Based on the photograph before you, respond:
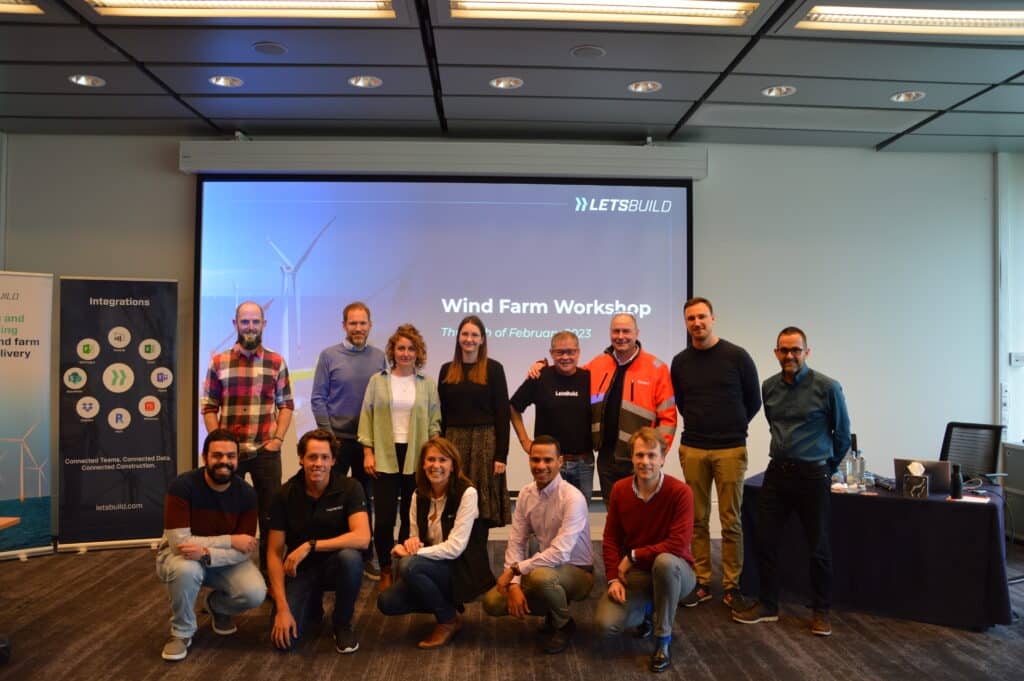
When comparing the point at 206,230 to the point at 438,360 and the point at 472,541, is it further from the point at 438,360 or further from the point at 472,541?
the point at 472,541

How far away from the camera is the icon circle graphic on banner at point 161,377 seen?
207 inches

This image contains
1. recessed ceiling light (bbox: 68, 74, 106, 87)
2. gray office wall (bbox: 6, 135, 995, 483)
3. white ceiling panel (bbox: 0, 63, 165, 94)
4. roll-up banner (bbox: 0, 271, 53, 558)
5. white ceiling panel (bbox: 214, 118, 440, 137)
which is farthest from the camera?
gray office wall (bbox: 6, 135, 995, 483)

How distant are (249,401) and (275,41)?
1842mm

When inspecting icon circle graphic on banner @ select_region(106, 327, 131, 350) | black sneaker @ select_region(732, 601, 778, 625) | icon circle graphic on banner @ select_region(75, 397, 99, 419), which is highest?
icon circle graphic on banner @ select_region(106, 327, 131, 350)

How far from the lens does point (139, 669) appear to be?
315 centimetres

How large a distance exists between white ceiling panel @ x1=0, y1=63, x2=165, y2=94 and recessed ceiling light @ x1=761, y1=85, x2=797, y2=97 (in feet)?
12.0

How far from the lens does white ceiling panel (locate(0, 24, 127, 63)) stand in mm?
3961

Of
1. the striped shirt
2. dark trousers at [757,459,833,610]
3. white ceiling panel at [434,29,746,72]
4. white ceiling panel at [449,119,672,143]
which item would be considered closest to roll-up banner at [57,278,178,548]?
the striped shirt

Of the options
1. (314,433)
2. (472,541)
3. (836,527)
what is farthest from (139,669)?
(836,527)

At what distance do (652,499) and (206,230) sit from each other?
3.90 meters

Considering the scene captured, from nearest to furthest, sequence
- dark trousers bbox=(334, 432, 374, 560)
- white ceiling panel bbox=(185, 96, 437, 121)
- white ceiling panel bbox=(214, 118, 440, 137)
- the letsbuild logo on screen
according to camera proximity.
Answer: dark trousers bbox=(334, 432, 374, 560) < white ceiling panel bbox=(185, 96, 437, 121) < white ceiling panel bbox=(214, 118, 440, 137) < the letsbuild logo on screen

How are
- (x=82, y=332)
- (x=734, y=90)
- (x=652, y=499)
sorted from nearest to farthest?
(x=652, y=499) < (x=734, y=90) < (x=82, y=332)

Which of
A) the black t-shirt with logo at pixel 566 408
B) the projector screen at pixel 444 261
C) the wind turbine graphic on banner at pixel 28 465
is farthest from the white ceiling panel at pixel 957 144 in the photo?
the wind turbine graphic on banner at pixel 28 465

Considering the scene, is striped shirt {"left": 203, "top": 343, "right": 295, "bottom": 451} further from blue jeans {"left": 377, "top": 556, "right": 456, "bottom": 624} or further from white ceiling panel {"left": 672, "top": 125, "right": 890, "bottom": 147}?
white ceiling panel {"left": 672, "top": 125, "right": 890, "bottom": 147}
